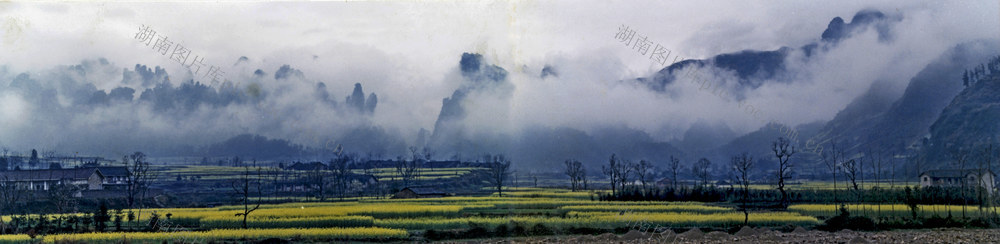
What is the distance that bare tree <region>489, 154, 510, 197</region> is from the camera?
26.0 m

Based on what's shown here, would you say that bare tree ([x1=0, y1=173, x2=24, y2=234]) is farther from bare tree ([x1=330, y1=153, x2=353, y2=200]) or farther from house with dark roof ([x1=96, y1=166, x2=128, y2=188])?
bare tree ([x1=330, y1=153, x2=353, y2=200])

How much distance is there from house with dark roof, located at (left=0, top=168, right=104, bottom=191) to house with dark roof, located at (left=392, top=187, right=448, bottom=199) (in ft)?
28.4

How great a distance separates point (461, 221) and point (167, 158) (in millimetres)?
8136

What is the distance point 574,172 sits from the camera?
2825 centimetres

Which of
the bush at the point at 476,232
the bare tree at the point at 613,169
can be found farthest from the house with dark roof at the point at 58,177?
the bare tree at the point at 613,169

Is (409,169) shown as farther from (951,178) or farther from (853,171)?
(951,178)

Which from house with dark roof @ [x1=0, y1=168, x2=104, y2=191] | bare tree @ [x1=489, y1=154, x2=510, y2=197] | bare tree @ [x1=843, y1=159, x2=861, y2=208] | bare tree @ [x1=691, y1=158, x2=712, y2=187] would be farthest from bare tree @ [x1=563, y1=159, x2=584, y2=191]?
house with dark roof @ [x1=0, y1=168, x2=104, y2=191]

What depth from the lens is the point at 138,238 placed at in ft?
57.2

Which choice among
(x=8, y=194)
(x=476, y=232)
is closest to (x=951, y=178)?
(x=476, y=232)

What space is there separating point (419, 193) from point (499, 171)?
3.35 m

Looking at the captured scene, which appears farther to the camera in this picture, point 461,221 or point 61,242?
point 461,221

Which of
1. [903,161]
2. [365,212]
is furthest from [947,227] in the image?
[365,212]

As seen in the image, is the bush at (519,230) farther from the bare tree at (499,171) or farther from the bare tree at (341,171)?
the bare tree at (341,171)

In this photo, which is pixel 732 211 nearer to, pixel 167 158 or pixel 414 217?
pixel 414 217
